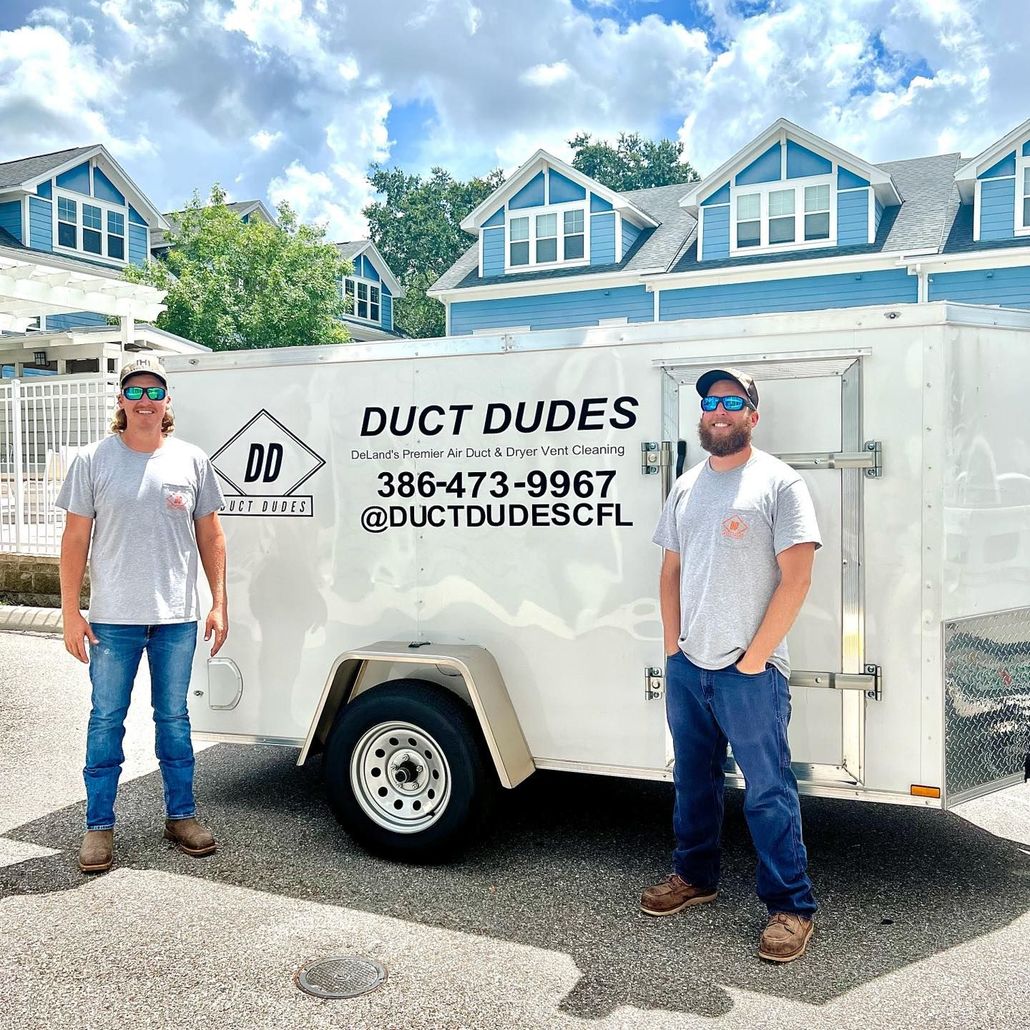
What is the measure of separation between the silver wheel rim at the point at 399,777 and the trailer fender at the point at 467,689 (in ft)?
0.88

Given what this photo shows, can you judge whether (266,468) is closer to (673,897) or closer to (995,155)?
(673,897)

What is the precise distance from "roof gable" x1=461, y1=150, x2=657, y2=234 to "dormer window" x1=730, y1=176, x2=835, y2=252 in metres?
2.87

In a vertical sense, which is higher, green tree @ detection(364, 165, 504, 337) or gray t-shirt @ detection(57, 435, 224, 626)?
green tree @ detection(364, 165, 504, 337)

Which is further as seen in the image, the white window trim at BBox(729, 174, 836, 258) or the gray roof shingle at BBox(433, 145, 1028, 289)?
the white window trim at BBox(729, 174, 836, 258)

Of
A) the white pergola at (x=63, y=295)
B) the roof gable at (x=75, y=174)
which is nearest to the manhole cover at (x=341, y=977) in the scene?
the white pergola at (x=63, y=295)

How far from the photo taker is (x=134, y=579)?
4496 millimetres

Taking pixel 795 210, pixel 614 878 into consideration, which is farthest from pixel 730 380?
pixel 795 210

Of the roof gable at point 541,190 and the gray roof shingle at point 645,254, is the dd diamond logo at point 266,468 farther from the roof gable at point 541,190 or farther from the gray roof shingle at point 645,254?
the roof gable at point 541,190

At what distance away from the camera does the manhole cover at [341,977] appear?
11.4ft

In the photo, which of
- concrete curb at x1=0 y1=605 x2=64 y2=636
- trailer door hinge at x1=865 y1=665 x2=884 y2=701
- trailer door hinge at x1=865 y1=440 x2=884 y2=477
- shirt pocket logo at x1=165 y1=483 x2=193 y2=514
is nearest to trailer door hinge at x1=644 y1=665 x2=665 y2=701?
trailer door hinge at x1=865 y1=665 x2=884 y2=701

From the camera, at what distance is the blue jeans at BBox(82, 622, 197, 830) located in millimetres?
4543

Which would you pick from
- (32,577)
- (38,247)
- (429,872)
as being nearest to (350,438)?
(429,872)

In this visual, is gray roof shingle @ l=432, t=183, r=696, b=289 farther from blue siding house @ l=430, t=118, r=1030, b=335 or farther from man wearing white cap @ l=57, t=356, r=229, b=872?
man wearing white cap @ l=57, t=356, r=229, b=872

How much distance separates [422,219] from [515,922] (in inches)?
2215
